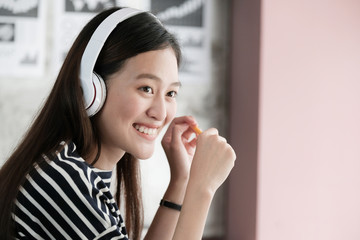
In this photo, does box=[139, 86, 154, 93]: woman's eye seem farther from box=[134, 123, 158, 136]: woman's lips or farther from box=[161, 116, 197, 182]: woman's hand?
box=[161, 116, 197, 182]: woman's hand

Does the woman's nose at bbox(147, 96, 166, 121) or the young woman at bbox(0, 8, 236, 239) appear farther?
the woman's nose at bbox(147, 96, 166, 121)

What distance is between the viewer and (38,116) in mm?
974

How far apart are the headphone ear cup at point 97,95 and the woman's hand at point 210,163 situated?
0.71 ft

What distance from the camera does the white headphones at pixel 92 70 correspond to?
93cm

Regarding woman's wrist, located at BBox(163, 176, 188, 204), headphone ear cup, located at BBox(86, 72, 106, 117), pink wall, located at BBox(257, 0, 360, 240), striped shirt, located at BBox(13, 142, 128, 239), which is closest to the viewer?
striped shirt, located at BBox(13, 142, 128, 239)

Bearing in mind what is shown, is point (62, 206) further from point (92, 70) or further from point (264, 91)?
point (264, 91)

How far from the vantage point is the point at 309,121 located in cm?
187

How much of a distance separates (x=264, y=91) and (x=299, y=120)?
183 mm

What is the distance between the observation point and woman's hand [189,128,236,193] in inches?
37.2

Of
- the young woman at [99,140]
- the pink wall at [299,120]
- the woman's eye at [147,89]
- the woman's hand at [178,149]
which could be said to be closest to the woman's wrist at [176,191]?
the woman's hand at [178,149]

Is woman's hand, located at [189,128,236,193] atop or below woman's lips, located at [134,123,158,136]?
below

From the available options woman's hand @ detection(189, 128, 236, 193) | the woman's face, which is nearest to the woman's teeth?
the woman's face

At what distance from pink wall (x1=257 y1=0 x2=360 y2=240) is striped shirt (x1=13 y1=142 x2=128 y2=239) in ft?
3.53

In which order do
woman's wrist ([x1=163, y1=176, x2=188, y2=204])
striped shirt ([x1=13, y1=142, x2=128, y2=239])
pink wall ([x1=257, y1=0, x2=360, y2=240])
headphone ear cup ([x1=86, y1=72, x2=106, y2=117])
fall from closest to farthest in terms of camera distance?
striped shirt ([x1=13, y1=142, x2=128, y2=239]), headphone ear cup ([x1=86, y1=72, x2=106, y2=117]), woman's wrist ([x1=163, y1=176, x2=188, y2=204]), pink wall ([x1=257, y1=0, x2=360, y2=240])
